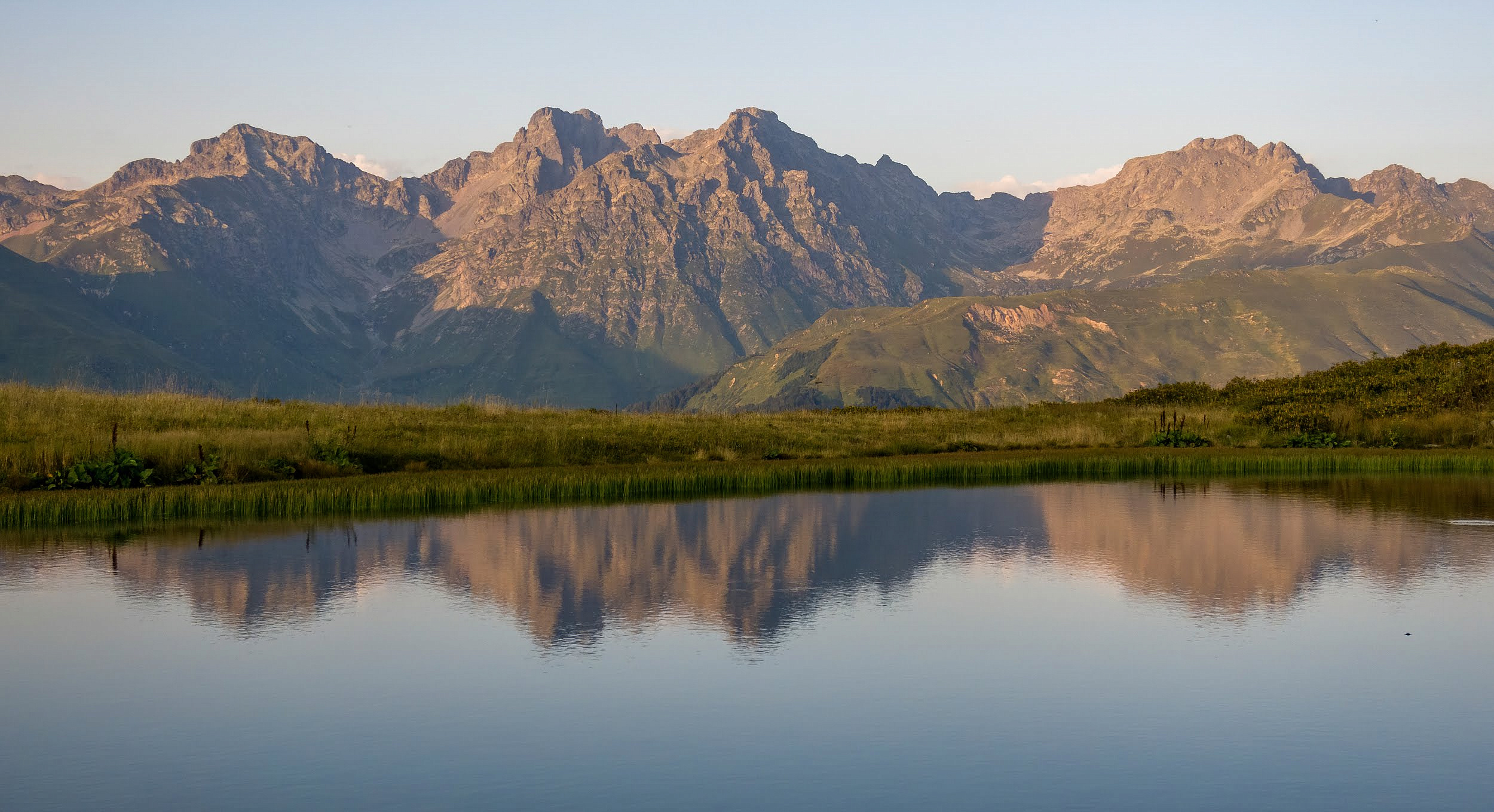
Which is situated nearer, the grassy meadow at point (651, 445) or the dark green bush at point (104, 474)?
the dark green bush at point (104, 474)

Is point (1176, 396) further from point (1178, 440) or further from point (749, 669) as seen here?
point (749, 669)

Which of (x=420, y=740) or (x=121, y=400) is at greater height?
(x=121, y=400)

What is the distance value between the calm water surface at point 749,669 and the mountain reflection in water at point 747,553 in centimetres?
19

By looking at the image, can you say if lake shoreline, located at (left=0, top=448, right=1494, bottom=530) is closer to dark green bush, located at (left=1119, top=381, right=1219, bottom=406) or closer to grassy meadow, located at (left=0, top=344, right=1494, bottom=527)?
grassy meadow, located at (left=0, top=344, right=1494, bottom=527)

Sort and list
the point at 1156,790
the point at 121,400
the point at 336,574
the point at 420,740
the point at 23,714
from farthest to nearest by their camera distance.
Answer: the point at 121,400, the point at 336,574, the point at 23,714, the point at 420,740, the point at 1156,790

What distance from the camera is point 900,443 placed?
7412cm

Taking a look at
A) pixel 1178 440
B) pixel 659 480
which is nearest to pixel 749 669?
pixel 659 480

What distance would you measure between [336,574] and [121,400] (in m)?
35.7

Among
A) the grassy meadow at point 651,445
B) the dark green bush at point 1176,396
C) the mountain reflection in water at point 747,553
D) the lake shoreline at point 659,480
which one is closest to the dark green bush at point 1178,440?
the grassy meadow at point 651,445

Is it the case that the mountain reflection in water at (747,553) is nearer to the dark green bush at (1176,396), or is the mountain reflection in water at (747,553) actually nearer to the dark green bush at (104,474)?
the dark green bush at (104,474)

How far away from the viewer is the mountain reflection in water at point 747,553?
101 ft

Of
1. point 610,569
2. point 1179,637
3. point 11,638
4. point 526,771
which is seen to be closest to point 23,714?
point 11,638

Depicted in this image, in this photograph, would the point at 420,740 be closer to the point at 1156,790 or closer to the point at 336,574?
the point at 1156,790

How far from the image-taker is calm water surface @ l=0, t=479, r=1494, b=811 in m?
18.3
